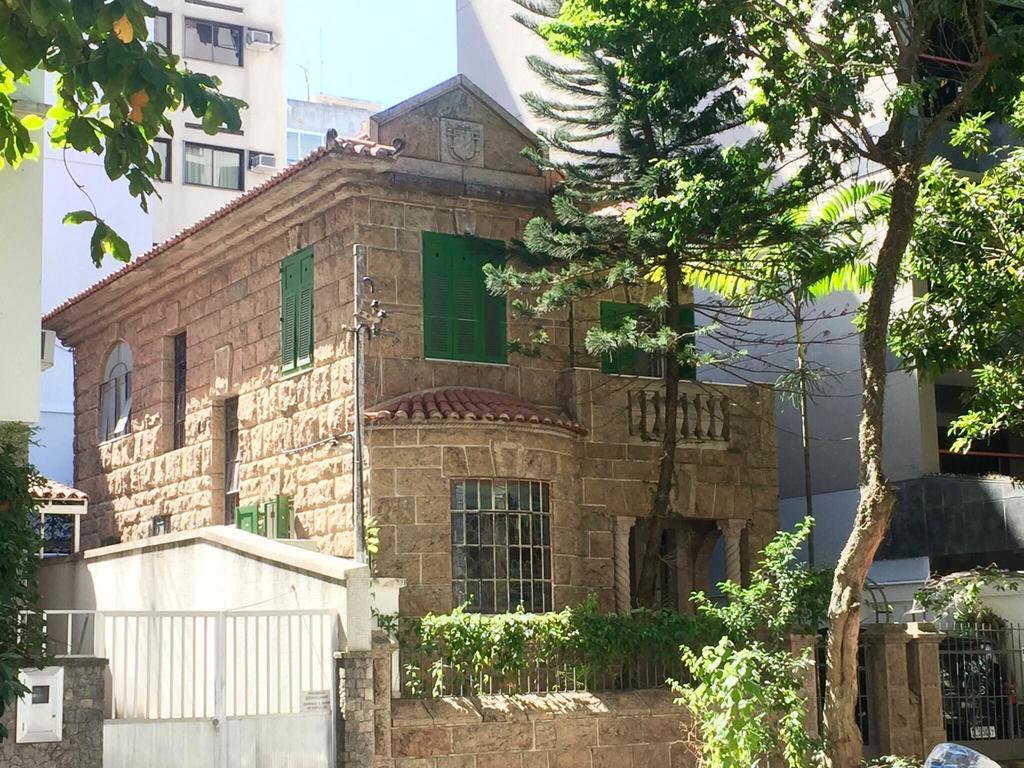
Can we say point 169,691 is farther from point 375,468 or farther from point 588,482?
point 588,482

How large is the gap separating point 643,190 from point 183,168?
1195 inches

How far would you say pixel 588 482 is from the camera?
20203mm

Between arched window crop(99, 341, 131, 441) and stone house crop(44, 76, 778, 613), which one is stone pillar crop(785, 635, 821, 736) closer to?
stone house crop(44, 76, 778, 613)

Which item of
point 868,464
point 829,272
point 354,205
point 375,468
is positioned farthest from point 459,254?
point 868,464

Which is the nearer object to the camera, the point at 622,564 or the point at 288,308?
the point at 622,564

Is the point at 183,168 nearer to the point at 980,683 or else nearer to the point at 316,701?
the point at 980,683

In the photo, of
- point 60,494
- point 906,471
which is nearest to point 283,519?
point 60,494

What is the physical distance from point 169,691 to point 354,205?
7.50 meters

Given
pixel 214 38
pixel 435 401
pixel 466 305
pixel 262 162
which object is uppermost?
pixel 214 38

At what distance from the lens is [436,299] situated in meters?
19.8

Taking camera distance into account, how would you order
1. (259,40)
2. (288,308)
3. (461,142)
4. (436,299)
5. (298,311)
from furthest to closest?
(259,40) → (288,308) → (298,311) → (461,142) → (436,299)

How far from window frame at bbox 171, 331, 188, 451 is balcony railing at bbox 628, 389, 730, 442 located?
7.57 meters

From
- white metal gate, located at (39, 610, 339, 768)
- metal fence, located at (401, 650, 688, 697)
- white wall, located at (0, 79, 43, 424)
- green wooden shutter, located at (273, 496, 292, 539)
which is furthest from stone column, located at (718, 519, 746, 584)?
white wall, located at (0, 79, 43, 424)

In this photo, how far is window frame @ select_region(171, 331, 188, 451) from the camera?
78.5ft
